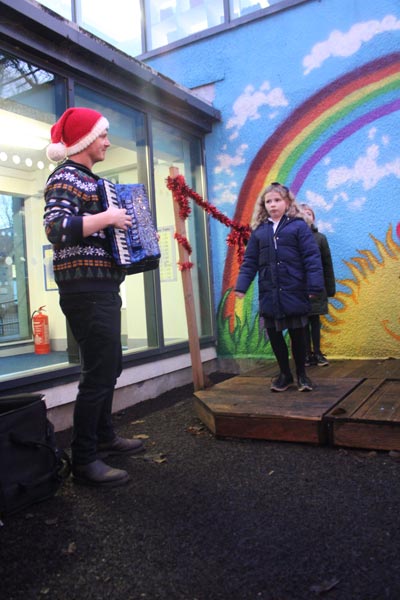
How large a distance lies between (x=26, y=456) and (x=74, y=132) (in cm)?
178

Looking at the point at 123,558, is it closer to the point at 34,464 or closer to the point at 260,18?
the point at 34,464

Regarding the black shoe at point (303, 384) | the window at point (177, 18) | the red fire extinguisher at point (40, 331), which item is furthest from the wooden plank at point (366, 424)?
the window at point (177, 18)

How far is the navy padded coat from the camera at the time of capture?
3.78 meters

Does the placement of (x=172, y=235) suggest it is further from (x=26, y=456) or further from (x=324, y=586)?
(x=324, y=586)

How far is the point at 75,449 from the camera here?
2818 mm

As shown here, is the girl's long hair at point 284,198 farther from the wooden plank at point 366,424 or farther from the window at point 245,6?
the window at point 245,6

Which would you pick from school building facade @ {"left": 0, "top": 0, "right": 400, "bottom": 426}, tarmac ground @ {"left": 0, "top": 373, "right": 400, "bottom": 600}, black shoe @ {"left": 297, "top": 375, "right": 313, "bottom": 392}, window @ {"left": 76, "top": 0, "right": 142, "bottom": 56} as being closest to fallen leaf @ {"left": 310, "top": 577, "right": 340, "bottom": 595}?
tarmac ground @ {"left": 0, "top": 373, "right": 400, "bottom": 600}

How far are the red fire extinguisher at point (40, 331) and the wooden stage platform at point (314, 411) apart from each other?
1.75 metres

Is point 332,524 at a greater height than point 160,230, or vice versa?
point 160,230

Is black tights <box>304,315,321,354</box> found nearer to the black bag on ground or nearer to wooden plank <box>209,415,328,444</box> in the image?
wooden plank <box>209,415,328,444</box>

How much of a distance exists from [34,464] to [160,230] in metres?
3.94

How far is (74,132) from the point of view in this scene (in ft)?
9.33

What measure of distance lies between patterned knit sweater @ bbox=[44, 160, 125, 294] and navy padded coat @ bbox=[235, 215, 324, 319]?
1472 mm

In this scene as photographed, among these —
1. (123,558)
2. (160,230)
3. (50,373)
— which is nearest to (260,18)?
(160,230)
